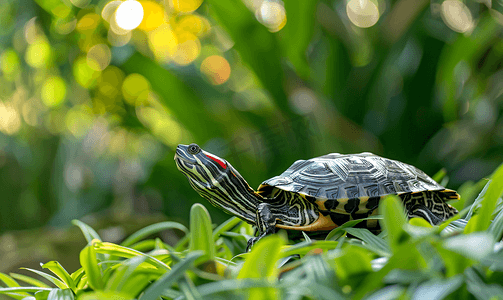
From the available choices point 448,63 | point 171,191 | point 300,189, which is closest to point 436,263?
point 300,189

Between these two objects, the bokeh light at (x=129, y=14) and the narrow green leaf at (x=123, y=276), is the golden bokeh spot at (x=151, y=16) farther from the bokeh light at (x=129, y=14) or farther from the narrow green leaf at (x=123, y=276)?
the narrow green leaf at (x=123, y=276)

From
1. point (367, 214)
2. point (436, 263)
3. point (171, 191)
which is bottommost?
point (171, 191)

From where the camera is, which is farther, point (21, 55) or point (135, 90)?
point (135, 90)

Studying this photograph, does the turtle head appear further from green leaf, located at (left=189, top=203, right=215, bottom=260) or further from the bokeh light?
the bokeh light

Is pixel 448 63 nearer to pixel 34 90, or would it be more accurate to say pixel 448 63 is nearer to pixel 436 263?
pixel 436 263

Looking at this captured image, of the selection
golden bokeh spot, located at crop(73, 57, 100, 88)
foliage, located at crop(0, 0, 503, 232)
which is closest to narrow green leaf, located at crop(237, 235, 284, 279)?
foliage, located at crop(0, 0, 503, 232)

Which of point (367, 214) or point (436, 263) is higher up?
point (436, 263)
